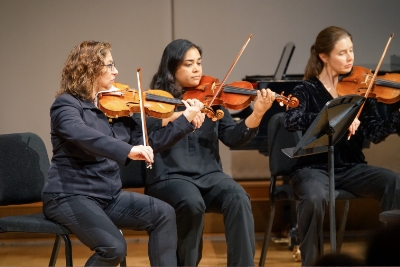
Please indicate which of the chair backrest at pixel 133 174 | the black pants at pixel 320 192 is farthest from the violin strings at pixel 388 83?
the chair backrest at pixel 133 174

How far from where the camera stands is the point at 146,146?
235 cm

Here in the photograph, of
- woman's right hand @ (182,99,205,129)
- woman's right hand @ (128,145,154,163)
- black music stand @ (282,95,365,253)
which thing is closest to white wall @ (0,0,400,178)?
woman's right hand @ (182,99,205,129)

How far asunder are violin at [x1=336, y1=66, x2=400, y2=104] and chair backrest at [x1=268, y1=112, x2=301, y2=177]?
0.32 m

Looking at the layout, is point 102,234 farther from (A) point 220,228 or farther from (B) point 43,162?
(A) point 220,228

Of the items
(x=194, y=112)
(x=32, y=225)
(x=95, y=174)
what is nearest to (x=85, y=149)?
(x=95, y=174)

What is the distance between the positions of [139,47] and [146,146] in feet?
8.56

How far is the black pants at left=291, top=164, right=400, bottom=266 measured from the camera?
9.60ft

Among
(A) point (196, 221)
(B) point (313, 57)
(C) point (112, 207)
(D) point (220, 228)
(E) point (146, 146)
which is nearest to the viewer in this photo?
(E) point (146, 146)

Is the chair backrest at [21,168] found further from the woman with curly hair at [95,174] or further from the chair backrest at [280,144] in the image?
Result: the chair backrest at [280,144]

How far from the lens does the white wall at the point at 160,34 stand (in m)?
4.77

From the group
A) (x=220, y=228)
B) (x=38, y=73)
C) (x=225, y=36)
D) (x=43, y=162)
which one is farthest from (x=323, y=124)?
(x=38, y=73)

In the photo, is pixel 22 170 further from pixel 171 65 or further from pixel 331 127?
pixel 331 127

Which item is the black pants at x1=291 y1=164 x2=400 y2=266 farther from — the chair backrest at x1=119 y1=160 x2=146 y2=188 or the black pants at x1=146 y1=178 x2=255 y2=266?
the chair backrest at x1=119 y1=160 x2=146 y2=188

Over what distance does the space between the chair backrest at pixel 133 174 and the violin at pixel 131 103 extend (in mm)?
398
